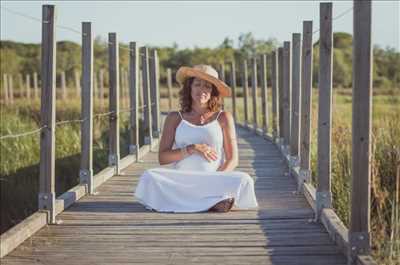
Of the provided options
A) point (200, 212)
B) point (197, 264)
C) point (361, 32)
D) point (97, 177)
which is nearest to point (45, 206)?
Answer: point (200, 212)

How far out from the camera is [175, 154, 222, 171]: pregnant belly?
242 inches

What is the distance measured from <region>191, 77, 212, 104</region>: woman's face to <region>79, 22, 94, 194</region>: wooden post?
1.02 m

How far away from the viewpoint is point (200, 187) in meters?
5.86

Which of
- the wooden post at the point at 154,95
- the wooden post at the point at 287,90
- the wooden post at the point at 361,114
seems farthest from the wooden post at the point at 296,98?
the wooden post at the point at 154,95

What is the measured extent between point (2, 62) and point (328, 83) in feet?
139

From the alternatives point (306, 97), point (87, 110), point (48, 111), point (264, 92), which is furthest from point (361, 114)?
point (264, 92)

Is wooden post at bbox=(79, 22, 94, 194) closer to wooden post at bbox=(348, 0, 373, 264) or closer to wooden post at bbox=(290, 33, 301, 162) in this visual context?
wooden post at bbox=(290, 33, 301, 162)

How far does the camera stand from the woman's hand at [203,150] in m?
6.09

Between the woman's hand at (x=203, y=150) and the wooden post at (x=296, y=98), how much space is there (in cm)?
195

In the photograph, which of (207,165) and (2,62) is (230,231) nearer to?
(207,165)

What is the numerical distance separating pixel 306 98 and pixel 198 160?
3.52 ft

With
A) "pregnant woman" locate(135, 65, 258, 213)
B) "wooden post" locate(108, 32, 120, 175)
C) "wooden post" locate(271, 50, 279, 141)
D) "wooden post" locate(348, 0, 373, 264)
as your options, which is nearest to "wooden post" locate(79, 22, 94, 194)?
"pregnant woman" locate(135, 65, 258, 213)

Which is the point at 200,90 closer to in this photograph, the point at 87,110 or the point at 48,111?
the point at 87,110

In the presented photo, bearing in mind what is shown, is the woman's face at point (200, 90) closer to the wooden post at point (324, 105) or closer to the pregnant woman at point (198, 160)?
the pregnant woman at point (198, 160)
